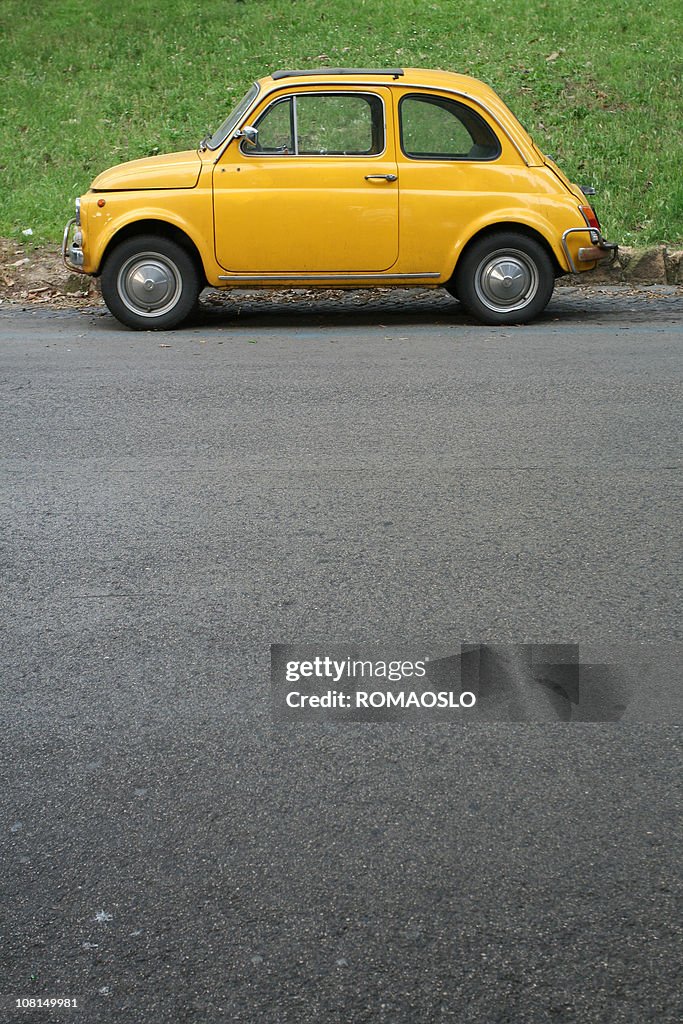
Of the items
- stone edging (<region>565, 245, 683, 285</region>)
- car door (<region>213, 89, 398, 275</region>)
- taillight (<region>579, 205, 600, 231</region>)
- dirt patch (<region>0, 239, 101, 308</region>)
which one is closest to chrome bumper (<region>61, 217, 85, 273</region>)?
car door (<region>213, 89, 398, 275</region>)

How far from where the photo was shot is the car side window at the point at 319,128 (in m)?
9.66

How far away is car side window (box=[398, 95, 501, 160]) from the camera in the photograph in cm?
976

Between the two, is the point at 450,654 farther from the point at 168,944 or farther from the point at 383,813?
the point at 168,944

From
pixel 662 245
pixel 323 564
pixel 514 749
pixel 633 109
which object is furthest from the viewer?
pixel 633 109

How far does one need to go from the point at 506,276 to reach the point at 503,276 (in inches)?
0.9

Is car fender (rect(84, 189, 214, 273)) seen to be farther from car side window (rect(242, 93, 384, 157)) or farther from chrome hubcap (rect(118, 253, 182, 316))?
car side window (rect(242, 93, 384, 157))

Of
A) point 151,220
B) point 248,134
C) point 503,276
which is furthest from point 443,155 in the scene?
point 151,220

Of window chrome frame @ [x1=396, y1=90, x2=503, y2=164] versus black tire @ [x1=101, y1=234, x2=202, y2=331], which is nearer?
black tire @ [x1=101, y1=234, x2=202, y2=331]

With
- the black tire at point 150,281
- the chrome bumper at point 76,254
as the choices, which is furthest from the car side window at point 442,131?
the chrome bumper at point 76,254

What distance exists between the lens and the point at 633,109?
15.4 metres

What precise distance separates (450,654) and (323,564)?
2.92 ft

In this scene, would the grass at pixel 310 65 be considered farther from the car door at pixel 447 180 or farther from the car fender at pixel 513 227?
the car door at pixel 447 180

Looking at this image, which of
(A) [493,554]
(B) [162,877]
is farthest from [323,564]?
(B) [162,877]

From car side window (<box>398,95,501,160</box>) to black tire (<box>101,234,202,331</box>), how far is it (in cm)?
198
